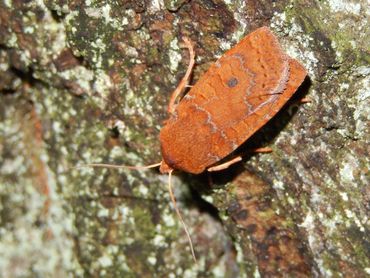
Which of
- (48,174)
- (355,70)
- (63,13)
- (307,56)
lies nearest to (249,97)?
(307,56)

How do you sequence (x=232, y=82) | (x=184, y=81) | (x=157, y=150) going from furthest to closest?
(x=157, y=150)
(x=184, y=81)
(x=232, y=82)

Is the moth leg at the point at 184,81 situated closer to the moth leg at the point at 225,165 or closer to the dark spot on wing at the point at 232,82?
the dark spot on wing at the point at 232,82

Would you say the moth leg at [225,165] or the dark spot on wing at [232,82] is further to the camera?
the moth leg at [225,165]

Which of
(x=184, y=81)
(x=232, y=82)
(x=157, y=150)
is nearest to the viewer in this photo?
(x=232, y=82)

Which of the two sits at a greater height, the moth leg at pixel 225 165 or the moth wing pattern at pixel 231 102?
the moth wing pattern at pixel 231 102

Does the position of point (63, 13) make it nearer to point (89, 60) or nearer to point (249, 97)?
point (89, 60)

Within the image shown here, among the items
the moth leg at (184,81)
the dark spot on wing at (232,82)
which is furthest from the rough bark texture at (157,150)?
the dark spot on wing at (232,82)

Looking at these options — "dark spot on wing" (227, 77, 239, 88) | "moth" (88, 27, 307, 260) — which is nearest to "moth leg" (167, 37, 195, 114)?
"moth" (88, 27, 307, 260)

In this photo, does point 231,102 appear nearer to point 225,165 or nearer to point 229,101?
point 229,101

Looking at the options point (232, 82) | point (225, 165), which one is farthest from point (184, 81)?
point (225, 165)

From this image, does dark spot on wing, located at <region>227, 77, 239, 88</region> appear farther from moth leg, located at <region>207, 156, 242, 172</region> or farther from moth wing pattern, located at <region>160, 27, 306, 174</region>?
moth leg, located at <region>207, 156, 242, 172</region>
